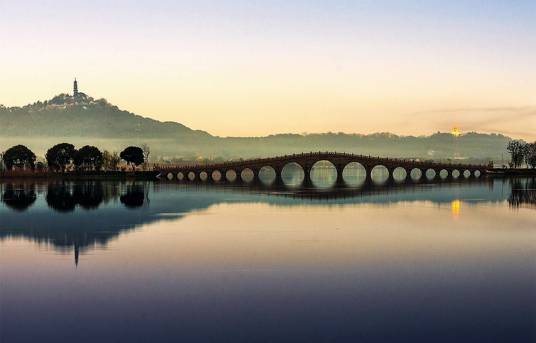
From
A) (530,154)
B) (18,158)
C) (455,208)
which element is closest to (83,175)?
(18,158)

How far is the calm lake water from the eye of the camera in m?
19.1

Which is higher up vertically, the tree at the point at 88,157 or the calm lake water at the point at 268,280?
the tree at the point at 88,157

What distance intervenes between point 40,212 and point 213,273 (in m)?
37.1

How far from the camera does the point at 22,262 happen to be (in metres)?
31.3

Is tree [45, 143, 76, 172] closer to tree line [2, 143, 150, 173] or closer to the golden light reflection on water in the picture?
tree line [2, 143, 150, 173]

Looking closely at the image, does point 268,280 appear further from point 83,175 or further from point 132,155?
point 132,155

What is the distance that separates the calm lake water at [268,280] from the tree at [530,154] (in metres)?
127

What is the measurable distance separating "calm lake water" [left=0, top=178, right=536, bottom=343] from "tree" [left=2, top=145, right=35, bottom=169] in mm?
105950

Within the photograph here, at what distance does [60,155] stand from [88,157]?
21.6 ft

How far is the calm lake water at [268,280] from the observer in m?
19.1

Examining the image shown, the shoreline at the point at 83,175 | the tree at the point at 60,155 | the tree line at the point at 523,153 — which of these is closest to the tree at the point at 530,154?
the tree line at the point at 523,153

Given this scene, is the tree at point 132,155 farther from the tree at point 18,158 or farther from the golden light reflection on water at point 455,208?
the golden light reflection on water at point 455,208

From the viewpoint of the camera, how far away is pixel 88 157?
14850cm

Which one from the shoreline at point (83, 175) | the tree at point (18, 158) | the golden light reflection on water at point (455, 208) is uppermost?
the tree at point (18, 158)
